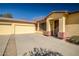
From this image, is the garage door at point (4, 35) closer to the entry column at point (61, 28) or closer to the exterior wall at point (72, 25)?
the entry column at point (61, 28)

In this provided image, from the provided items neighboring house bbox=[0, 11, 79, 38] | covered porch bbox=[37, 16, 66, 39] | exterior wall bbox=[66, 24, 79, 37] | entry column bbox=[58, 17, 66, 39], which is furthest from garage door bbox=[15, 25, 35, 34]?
exterior wall bbox=[66, 24, 79, 37]

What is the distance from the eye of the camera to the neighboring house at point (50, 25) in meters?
4.57

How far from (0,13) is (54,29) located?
4.09 ft

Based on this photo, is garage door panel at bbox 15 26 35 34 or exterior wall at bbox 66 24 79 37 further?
garage door panel at bbox 15 26 35 34

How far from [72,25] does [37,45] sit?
893mm

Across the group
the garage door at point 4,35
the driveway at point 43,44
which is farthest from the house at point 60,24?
the garage door at point 4,35

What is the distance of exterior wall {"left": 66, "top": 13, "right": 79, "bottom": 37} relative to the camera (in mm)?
4539

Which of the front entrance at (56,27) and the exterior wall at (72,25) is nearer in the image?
the exterior wall at (72,25)

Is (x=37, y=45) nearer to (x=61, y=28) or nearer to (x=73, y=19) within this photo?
(x=61, y=28)

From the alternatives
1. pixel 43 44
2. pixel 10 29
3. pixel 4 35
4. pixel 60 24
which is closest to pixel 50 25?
pixel 60 24

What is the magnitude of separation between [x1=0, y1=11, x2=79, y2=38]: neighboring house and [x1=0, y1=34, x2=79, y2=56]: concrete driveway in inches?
4.8

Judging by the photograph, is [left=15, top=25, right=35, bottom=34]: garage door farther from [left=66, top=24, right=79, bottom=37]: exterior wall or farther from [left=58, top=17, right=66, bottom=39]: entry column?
[left=66, top=24, right=79, bottom=37]: exterior wall

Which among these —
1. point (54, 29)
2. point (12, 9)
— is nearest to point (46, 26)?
point (54, 29)

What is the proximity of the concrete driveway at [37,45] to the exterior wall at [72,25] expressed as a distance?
0.25 metres
